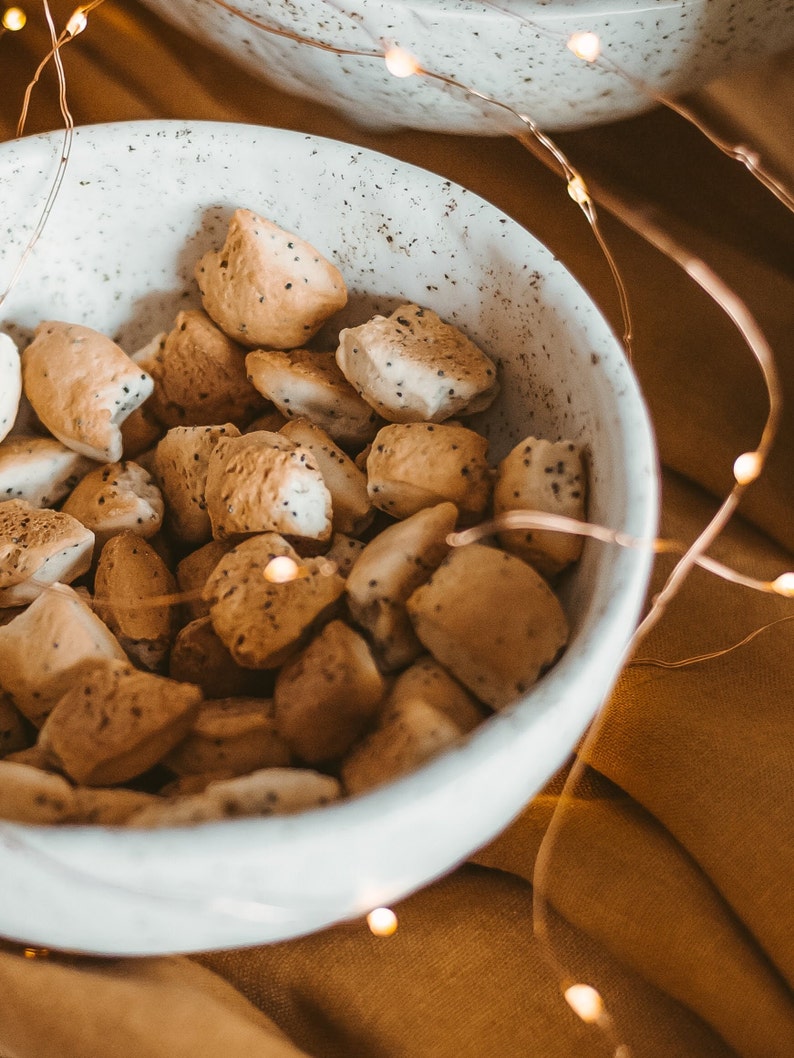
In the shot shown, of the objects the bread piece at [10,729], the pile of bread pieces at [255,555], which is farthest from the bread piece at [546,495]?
the bread piece at [10,729]

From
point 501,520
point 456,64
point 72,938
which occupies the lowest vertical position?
point 72,938

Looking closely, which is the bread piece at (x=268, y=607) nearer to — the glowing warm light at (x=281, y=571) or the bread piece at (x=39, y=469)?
the glowing warm light at (x=281, y=571)

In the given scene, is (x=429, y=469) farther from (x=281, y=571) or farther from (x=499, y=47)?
(x=499, y=47)

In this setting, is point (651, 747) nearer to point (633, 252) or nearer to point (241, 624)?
point (241, 624)

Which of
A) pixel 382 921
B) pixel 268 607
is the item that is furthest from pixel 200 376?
pixel 382 921

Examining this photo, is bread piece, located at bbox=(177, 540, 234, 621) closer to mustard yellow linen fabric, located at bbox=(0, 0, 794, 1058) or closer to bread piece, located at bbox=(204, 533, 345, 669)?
bread piece, located at bbox=(204, 533, 345, 669)

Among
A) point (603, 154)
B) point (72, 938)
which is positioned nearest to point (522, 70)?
point (603, 154)
